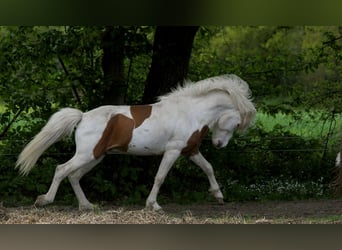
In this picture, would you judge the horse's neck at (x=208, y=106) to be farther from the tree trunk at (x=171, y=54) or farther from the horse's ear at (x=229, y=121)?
the tree trunk at (x=171, y=54)

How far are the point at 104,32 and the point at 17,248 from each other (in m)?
5.86

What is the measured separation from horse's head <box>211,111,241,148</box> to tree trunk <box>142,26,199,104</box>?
55.0 inches

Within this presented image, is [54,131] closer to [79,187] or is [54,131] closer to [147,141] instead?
[79,187]

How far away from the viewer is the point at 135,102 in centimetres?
899

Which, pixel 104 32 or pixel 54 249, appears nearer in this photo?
pixel 54 249

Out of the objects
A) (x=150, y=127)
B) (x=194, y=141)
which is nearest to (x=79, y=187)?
(x=150, y=127)

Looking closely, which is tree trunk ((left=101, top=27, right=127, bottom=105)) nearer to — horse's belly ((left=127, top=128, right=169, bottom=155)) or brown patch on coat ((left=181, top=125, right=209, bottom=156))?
horse's belly ((left=127, top=128, right=169, bottom=155))

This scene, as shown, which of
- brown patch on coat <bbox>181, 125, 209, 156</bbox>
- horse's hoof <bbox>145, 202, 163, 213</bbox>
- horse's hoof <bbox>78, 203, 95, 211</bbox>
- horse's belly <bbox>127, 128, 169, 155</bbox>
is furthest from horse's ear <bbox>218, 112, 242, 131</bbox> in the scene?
horse's hoof <bbox>78, 203, 95, 211</bbox>

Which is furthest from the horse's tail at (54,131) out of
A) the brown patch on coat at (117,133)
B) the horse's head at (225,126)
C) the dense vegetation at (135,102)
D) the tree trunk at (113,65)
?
the tree trunk at (113,65)
